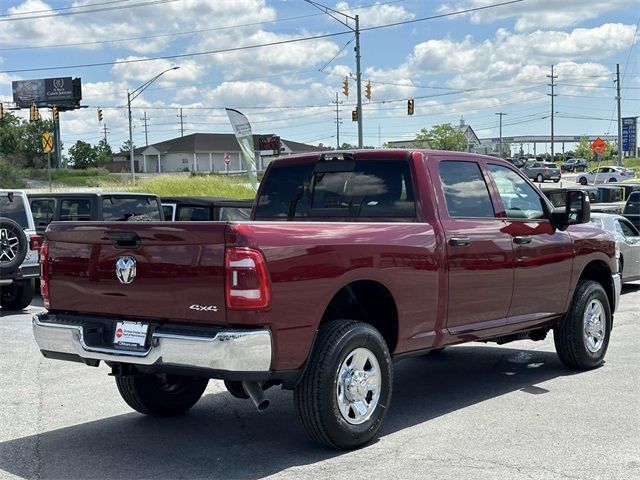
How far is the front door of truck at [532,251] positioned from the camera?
278 inches

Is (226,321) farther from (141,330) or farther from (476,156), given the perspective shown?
(476,156)

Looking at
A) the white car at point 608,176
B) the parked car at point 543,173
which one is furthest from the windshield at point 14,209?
the parked car at point 543,173

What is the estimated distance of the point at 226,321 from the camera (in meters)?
4.85

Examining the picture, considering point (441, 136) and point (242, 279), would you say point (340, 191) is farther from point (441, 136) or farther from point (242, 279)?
point (441, 136)

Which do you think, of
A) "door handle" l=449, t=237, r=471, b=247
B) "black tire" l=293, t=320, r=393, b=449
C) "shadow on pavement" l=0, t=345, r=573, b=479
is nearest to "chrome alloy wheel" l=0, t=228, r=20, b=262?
"shadow on pavement" l=0, t=345, r=573, b=479

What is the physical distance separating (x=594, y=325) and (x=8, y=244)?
8.02 meters

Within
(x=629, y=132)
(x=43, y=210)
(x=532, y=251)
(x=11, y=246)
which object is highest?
(x=629, y=132)

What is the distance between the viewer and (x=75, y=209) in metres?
14.5

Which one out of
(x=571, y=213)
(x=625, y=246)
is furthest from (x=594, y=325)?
(x=625, y=246)

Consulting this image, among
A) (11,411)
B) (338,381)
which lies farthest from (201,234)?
(11,411)

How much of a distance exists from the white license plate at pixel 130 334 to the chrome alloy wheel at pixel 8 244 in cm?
717

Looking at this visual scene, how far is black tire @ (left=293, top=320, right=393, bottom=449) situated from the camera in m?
5.21

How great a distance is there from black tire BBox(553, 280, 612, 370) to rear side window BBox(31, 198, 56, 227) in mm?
9829

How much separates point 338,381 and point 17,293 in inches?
345
